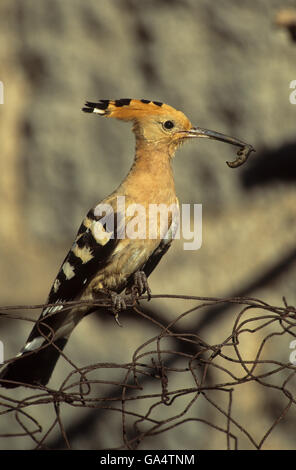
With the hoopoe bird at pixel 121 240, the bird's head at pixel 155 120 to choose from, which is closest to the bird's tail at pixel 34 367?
the hoopoe bird at pixel 121 240

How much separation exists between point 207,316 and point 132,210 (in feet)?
2.33

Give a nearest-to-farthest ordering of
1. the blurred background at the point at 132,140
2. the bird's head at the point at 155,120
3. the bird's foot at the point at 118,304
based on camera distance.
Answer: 1. the bird's foot at the point at 118,304
2. the bird's head at the point at 155,120
3. the blurred background at the point at 132,140

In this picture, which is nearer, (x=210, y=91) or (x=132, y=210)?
(x=132, y=210)

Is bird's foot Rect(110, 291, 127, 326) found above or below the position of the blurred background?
below

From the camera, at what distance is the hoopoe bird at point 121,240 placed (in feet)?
6.11

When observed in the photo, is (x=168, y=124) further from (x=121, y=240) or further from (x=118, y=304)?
(x=118, y=304)

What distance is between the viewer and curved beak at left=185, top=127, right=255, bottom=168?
1809mm

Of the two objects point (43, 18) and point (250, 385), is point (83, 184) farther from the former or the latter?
point (250, 385)

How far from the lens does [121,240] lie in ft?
6.11

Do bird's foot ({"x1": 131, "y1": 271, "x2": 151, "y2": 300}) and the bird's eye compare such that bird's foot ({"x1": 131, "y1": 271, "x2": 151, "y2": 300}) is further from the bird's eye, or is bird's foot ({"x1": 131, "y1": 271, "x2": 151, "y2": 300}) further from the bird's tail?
the bird's eye

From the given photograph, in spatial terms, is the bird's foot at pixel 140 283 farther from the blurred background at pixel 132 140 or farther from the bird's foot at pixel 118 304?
the blurred background at pixel 132 140

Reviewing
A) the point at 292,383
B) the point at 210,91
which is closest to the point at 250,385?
the point at 292,383

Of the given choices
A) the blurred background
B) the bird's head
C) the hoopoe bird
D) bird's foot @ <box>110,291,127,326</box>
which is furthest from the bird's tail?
the bird's head

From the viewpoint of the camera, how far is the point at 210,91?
237 cm
